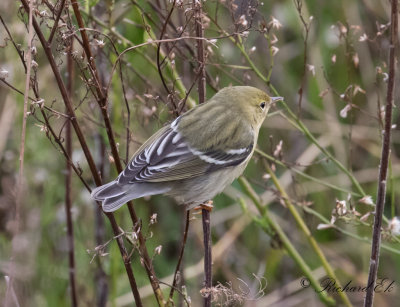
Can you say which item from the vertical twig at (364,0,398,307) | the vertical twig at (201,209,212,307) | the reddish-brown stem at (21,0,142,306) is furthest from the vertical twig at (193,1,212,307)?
the vertical twig at (364,0,398,307)

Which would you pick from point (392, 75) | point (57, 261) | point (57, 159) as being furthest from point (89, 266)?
point (392, 75)

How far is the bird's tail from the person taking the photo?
267 cm

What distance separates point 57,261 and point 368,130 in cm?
293

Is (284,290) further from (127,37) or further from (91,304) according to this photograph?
(127,37)

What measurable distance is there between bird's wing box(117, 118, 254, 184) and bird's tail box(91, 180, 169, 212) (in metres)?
0.08

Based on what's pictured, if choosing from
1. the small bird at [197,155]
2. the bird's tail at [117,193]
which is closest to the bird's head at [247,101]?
the small bird at [197,155]

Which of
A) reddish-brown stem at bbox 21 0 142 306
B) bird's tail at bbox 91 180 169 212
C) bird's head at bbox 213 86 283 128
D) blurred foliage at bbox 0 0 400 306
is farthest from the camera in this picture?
blurred foliage at bbox 0 0 400 306

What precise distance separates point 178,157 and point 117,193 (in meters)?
0.52

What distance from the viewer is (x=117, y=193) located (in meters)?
2.85

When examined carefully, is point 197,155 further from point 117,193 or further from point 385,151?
point 385,151

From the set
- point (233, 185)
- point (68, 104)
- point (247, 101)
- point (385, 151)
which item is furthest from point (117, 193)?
point (233, 185)

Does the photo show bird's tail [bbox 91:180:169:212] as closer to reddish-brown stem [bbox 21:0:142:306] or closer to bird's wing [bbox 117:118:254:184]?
bird's wing [bbox 117:118:254:184]

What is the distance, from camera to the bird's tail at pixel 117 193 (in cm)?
267

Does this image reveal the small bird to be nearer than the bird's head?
Yes
